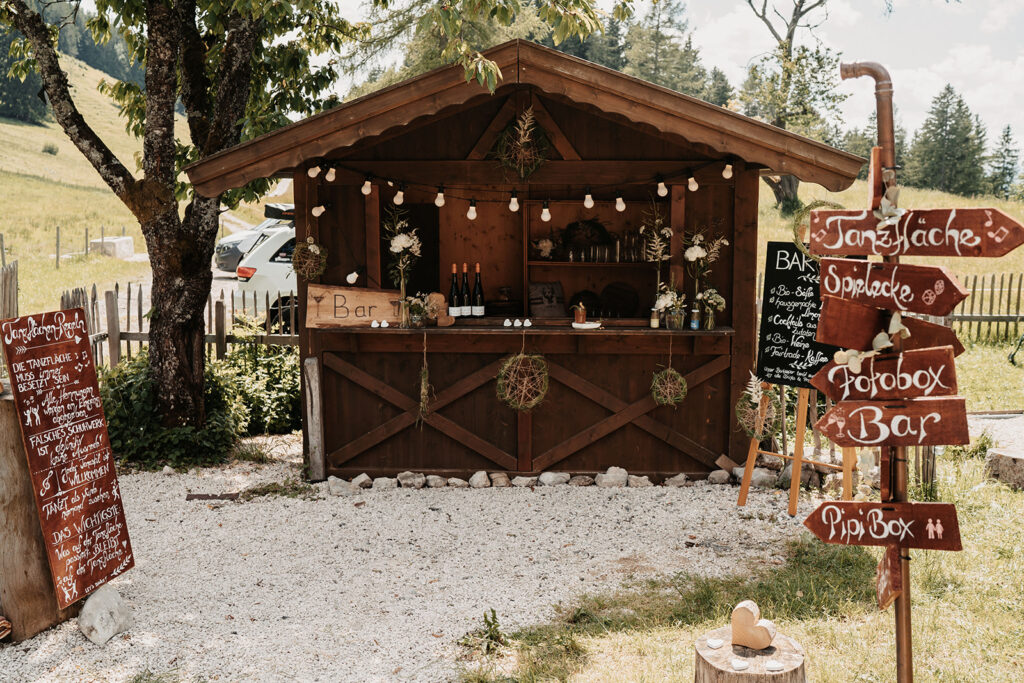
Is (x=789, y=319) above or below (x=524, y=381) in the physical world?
above

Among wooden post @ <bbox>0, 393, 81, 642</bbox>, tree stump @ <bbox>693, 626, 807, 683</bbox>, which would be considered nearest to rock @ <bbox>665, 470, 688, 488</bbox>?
tree stump @ <bbox>693, 626, 807, 683</bbox>

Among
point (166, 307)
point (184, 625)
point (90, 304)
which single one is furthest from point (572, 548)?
point (90, 304)

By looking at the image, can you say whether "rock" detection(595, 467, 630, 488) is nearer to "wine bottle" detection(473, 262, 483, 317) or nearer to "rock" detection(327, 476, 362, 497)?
"wine bottle" detection(473, 262, 483, 317)

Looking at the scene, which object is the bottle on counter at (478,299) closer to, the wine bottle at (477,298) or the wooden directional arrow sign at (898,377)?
the wine bottle at (477,298)

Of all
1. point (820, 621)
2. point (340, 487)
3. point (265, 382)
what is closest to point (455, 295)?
point (340, 487)

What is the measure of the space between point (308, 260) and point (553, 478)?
9.99 ft

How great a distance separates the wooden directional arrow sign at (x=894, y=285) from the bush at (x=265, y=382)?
7106mm

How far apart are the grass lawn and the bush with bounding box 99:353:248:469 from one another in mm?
4895

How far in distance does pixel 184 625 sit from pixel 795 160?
5.69 m

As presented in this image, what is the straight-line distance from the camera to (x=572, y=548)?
638cm

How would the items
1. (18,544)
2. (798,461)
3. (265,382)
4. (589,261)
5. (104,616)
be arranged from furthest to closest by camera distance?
1. (265,382)
2. (589,261)
3. (798,461)
4. (104,616)
5. (18,544)

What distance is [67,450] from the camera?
505 centimetres

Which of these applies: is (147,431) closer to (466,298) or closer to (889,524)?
(466,298)

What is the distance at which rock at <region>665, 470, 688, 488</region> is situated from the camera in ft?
25.4
